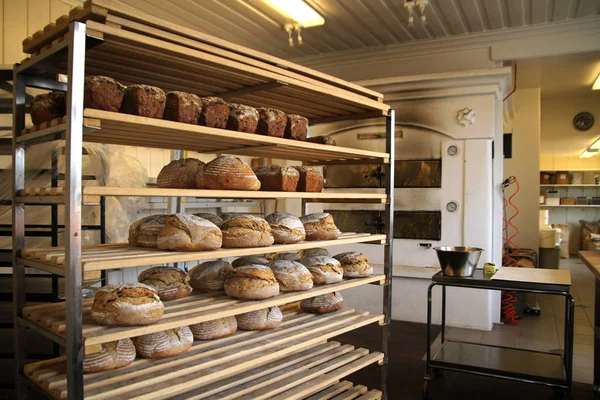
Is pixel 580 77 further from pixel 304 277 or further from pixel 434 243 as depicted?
pixel 304 277

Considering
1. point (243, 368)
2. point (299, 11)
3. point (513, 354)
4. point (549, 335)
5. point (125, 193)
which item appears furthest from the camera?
point (549, 335)

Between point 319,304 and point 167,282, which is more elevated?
point 167,282

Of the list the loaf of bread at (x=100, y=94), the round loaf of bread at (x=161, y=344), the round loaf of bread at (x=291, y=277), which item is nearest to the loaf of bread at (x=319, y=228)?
the round loaf of bread at (x=291, y=277)

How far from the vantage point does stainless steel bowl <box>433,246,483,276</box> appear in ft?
10.4

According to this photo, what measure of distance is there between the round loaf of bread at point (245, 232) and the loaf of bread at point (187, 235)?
9 centimetres

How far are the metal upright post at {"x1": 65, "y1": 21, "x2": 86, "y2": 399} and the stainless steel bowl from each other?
242cm

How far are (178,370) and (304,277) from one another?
0.82 meters

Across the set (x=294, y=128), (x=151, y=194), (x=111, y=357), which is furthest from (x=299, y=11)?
(x=111, y=357)

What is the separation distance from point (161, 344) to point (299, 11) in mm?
3121

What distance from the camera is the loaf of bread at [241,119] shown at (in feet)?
6.88

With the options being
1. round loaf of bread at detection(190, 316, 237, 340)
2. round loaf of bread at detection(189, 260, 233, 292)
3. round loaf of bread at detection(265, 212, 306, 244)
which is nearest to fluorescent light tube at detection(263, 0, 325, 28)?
round loaf of bread at detection(265, 212, 306, 244)

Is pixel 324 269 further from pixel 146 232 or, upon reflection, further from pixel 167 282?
pixel 146 232

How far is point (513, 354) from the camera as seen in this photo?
3.48m

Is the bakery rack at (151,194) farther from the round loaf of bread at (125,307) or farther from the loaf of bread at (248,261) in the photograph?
the loaf of bread at (248,261)
